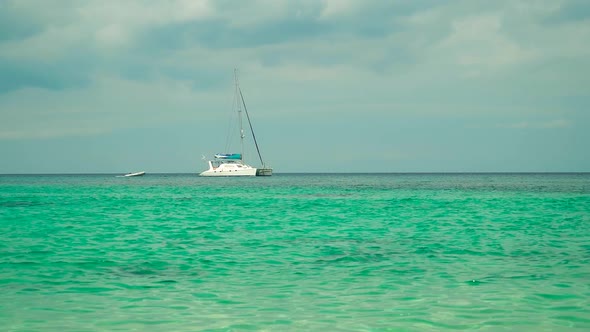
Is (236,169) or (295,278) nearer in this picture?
(295,278)

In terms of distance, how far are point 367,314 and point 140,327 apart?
10.5 ft

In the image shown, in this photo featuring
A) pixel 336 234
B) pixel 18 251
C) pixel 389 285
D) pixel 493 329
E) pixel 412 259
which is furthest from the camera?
pixel 336 234

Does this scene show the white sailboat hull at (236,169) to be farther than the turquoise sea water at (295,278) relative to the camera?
Yes

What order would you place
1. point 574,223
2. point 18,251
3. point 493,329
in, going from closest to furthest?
point 493,329
point 18,251
point 574,223

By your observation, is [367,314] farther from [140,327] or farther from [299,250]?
[299,250]

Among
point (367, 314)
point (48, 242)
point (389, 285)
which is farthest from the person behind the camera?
point (48, 242)

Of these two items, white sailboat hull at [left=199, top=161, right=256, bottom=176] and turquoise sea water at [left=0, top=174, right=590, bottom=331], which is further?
white sailboat hull at [left=199, top=161, right=256, bottom=176]

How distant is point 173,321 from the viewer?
7.68m

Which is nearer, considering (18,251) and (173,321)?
(173,321)

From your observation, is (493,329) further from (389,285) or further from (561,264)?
(561,264)

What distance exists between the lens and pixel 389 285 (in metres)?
10.0

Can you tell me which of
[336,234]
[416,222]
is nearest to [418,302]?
[336,234]

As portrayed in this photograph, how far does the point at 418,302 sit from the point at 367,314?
3.76 ft

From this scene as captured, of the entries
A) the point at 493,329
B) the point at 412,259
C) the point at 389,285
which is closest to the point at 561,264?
the point at 412,259
